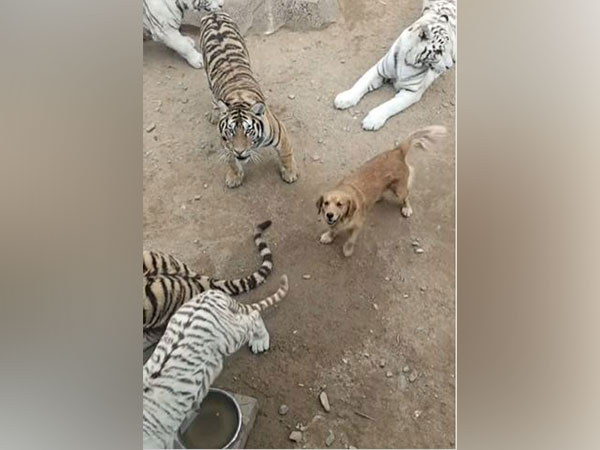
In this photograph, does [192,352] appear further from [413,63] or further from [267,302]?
[413,63]

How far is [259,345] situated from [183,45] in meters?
0.79

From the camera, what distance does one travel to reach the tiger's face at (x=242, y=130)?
1.25 metres

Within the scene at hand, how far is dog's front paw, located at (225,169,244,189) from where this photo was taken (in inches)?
49.8

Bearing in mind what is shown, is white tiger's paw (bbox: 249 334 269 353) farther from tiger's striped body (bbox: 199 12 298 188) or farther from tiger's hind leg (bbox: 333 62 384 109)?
tiger's hind leg (bbox: 333 62 384 109)

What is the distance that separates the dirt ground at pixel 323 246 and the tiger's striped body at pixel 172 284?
0.02m

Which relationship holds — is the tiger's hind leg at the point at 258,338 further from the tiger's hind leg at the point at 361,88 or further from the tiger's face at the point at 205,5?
the tiger's face at the point at 205,5

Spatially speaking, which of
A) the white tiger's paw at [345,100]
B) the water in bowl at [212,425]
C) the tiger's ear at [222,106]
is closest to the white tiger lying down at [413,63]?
the white tiger's paw at [345,100]

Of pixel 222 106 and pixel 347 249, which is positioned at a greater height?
pixel 222 106

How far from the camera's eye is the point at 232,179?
126cm

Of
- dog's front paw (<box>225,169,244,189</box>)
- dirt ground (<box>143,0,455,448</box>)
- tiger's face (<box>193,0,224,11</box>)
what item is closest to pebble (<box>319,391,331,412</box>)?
dirt ground (<box>143,0,455,448</box>)

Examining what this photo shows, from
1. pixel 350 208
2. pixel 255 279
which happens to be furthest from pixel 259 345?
pixel 350 208
